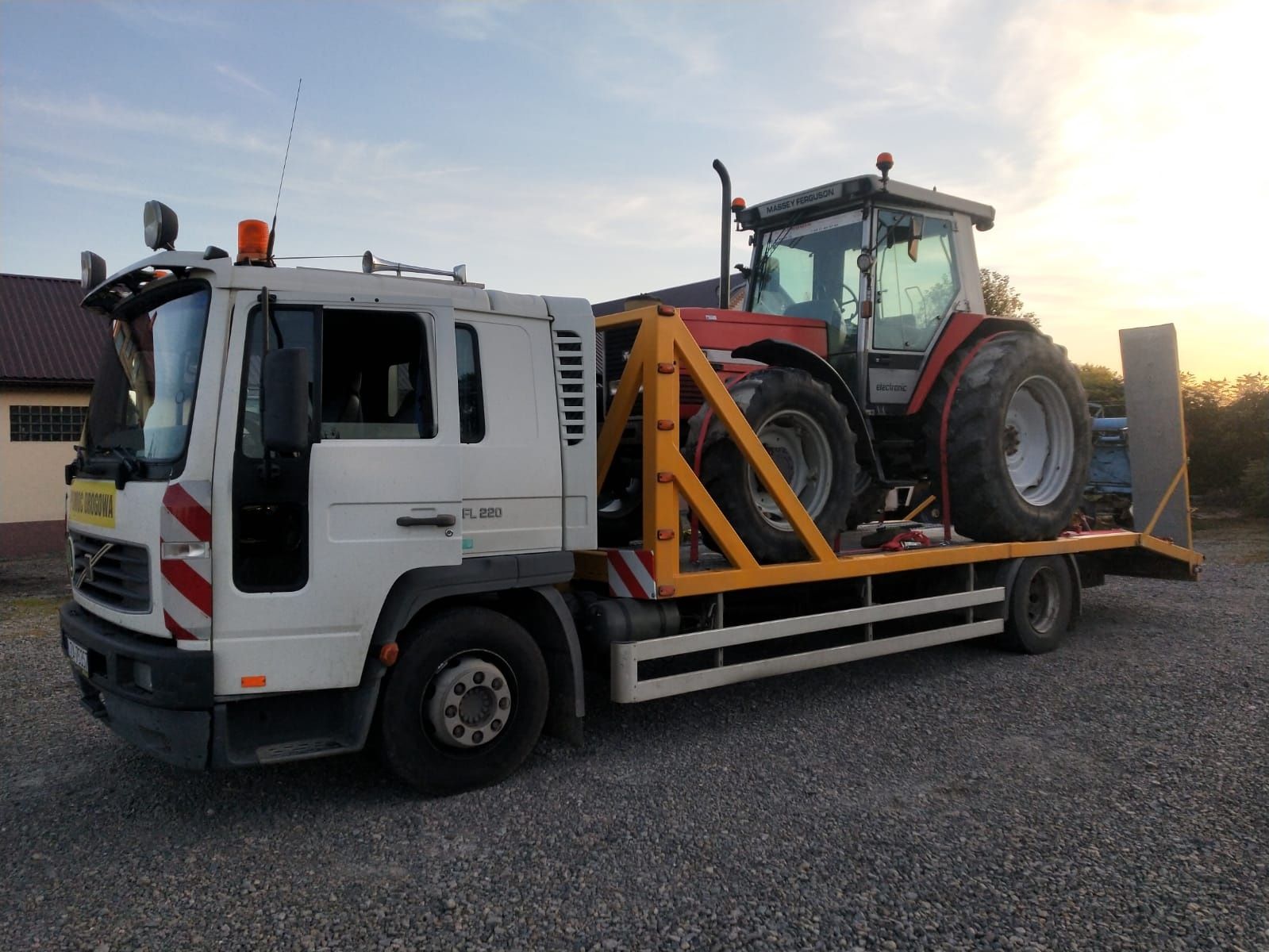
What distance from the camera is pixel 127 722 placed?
4.23m

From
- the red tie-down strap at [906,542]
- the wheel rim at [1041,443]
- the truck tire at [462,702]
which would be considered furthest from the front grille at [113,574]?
the wheel rim at [1041,443]

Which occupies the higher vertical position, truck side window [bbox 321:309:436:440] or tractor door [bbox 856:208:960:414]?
tractor door [bbox 856:208:960:414]

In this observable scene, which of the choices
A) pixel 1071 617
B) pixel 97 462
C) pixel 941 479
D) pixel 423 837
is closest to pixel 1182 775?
pixel 941 479

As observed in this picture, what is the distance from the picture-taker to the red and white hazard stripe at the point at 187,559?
13.0 feet

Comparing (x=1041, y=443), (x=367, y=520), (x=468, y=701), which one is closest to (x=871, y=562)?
(x=1041, y=443)

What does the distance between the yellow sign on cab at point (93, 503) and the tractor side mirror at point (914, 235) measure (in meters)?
5.46

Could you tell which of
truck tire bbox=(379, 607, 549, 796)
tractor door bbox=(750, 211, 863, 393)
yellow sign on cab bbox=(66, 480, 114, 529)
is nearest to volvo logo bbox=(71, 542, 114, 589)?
yellow sign on cab bbox=(66, 480, 114, 529)

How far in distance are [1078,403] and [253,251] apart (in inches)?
248

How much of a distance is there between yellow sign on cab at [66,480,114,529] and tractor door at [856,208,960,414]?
4.83m

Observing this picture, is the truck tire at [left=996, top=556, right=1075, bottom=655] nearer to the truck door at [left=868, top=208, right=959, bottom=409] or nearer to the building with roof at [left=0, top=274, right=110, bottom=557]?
the truck door at [left=868, top=208, right=959, bottom=409]

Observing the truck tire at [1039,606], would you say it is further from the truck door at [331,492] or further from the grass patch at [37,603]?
the grass patch at [37,603]

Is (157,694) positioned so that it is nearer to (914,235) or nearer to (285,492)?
(285,492)

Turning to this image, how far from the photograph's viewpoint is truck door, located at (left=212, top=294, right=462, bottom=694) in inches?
161

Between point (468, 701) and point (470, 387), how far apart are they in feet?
4.88
